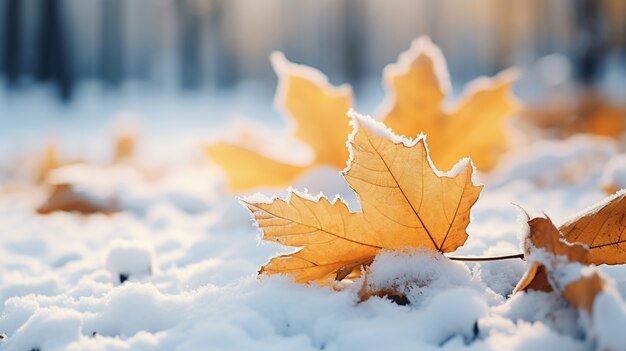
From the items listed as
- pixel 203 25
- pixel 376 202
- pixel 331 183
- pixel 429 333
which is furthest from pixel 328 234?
pixel 203 25

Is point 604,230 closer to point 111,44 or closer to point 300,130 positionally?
point 300,130

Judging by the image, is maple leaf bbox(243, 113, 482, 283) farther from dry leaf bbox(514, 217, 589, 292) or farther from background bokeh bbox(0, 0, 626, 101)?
background bokeh bbox(0, 0, 626, 101)

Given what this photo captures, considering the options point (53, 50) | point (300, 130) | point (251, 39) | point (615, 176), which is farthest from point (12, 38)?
Answer: point (615, 176)

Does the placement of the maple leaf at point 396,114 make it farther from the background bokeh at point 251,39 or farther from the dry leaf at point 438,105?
the background bokeh at point 251,39

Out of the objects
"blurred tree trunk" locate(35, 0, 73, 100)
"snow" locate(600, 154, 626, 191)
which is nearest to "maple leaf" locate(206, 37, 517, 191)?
"snow" locate(600, 154, 626, 191)

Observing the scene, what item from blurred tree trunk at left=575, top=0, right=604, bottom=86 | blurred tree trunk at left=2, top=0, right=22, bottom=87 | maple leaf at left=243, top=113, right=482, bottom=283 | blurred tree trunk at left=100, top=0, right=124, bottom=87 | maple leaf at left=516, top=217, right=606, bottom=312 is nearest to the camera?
maple leaf at left=516, top=217, right=606, bottom=312

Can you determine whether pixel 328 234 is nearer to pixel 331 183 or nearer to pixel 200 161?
pixel 331 183
